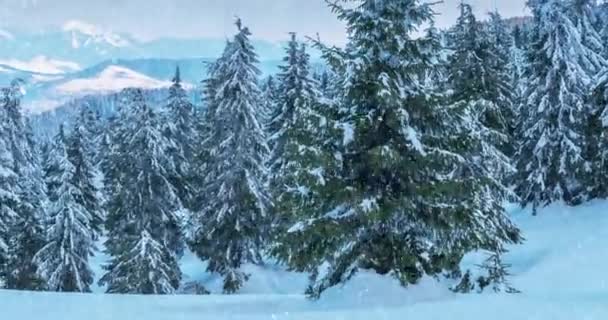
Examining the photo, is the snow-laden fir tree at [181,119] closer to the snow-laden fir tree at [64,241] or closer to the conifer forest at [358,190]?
the conifer forest at [358,190]

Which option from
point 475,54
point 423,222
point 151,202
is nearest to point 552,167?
point 475,54

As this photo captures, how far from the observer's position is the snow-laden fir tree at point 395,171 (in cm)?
1141

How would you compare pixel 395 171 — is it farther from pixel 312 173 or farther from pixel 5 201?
pixel 5 201

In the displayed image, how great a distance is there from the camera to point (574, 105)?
101 ft

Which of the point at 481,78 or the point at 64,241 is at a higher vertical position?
the point at 481,78

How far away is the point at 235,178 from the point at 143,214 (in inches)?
191

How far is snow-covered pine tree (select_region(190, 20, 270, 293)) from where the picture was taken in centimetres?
2894

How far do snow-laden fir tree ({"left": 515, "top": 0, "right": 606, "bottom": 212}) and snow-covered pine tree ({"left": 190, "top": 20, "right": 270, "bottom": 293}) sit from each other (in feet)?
48.3

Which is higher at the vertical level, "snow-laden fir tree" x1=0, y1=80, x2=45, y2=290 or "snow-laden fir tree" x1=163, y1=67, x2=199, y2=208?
"snow-laden fir tree" x1=163, y1=67, x2=199, y2=208

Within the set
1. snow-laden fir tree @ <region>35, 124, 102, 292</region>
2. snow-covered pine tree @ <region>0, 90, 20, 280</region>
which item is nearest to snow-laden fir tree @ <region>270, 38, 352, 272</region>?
snow-covered pine tree @ <region>0, 90, 20, 280</region>

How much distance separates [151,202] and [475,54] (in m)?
16.4

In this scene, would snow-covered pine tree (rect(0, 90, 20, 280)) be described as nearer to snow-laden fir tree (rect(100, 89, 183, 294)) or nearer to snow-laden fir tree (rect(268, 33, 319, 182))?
snow-laden fir tree (rect(100, 89, 183, 294))

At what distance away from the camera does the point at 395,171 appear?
38.3ft

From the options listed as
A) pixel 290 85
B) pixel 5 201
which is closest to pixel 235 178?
pixel 290 85
